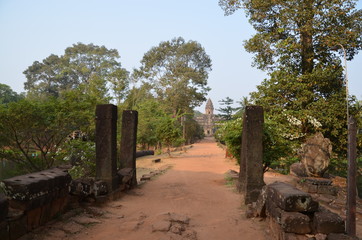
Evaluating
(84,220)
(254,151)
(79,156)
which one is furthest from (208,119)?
(84,220)

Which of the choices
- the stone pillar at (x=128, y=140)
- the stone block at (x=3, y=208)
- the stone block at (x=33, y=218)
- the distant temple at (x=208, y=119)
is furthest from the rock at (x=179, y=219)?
the distant temple at (x=208, y=119)

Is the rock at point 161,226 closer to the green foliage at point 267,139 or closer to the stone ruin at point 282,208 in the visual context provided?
the stone ruin at point 282,208

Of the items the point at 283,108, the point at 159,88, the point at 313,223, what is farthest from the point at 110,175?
the point at 159,88

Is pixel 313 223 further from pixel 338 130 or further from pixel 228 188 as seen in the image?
pixel 338 130

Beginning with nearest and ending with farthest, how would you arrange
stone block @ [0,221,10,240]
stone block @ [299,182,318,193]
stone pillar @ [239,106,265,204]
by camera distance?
stone block @ [0,221,10,240]
stone pillar @ [239,106,265,204]
stone block @ [299,182,318,193]

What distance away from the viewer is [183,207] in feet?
21.5

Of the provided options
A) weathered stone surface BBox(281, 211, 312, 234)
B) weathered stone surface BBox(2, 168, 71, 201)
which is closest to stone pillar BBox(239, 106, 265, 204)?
weathered stone surface BBox(281, 211, 312, 234)

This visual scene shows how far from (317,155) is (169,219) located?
717 centimetres

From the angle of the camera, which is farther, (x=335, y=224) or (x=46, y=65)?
(x=46, y=65)

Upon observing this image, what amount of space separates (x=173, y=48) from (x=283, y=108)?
23781mm

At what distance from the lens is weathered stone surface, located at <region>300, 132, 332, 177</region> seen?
968cm

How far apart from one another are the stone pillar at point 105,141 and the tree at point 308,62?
8.15 m

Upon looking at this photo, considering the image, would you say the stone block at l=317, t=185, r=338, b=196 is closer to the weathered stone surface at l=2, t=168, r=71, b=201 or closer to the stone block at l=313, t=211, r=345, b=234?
the stone block at l=313, t=211, r=345, b=234

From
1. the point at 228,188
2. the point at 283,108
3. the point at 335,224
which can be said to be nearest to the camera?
the point at 335,224
